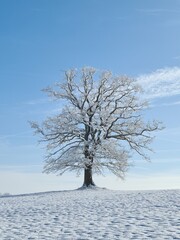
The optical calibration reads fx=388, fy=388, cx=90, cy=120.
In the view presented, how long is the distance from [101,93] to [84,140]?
5.16 meters

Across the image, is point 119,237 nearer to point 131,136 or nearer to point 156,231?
point 156,231

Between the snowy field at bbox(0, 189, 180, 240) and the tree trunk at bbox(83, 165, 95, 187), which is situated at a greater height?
the tree trunk at bbox(83, 165, 95, 187)

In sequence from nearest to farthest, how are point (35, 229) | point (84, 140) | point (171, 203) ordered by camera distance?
1. point (35, 229)
2. point (171, 203)
3. point (84, 140)

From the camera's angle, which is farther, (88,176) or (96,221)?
(88,176)

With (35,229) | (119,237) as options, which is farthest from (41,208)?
(119,237)

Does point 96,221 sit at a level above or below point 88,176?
below

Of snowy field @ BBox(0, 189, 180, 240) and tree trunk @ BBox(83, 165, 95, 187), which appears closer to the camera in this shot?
snowy field @ BBox(0, 189, 180, 240)

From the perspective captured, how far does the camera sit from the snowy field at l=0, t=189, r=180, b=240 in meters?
13.0

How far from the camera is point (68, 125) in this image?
36.6 meters

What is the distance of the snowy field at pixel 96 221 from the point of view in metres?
13.0

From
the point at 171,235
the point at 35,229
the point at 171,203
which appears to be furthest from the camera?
the point at 171,203

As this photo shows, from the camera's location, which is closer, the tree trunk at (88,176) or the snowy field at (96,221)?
the snowy field at (96,221)

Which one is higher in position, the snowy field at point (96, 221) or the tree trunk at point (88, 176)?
the tree trunk at point (88, 176)

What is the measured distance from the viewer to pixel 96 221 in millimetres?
15656
